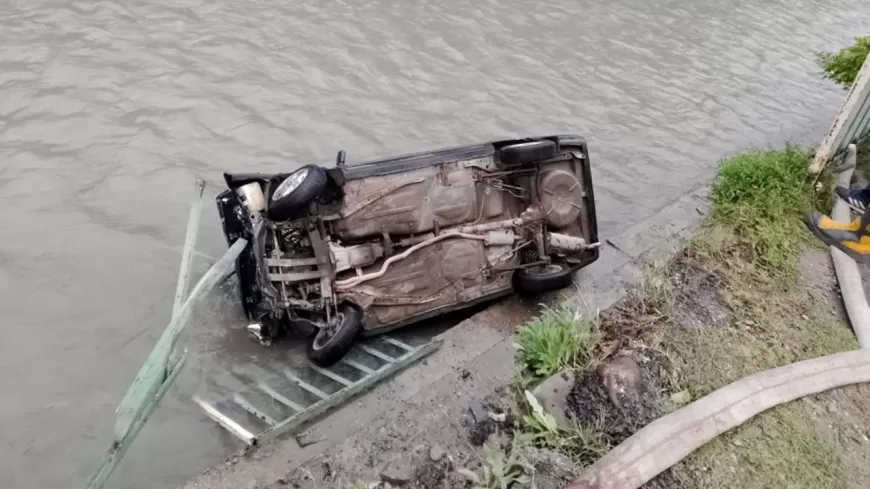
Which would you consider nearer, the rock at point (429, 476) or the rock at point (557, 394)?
the rock at point (429, 476)

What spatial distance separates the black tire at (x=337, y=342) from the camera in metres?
4.65

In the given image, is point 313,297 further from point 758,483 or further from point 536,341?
point 758,483

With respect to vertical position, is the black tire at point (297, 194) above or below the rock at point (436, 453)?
above

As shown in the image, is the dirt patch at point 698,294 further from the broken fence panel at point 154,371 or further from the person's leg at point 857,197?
the broken fence panel at point 154,371

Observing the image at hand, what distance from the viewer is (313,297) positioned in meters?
4.98

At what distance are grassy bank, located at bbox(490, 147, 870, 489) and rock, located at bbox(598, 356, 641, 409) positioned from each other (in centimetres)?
3

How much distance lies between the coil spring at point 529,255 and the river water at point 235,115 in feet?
6.06

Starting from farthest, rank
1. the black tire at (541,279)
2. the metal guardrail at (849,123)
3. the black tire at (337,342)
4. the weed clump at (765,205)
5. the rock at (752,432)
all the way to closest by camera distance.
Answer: the metal guardrail at (849,123) → the weed clump at (765,205) → the black tire at (541,279) → the black tire at (337,342) → the rock at (752,432)

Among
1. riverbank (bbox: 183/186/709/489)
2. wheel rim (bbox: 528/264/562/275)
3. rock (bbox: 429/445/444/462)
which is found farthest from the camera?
wheel rim (bbox: 528/264/562/275)

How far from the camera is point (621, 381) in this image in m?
4.43

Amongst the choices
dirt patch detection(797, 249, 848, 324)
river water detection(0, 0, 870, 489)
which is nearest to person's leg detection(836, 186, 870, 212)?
dirt patch detection(797, 249, 848, 324)

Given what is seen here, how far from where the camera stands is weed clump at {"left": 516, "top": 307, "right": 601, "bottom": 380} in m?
4.48

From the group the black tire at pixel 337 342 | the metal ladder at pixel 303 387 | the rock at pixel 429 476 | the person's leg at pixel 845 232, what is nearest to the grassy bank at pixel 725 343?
the person's leg at pixel 845 232

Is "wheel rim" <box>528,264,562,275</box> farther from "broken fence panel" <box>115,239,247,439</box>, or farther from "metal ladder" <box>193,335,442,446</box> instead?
"broken fence panel" <box>115,239,247,439</box>
